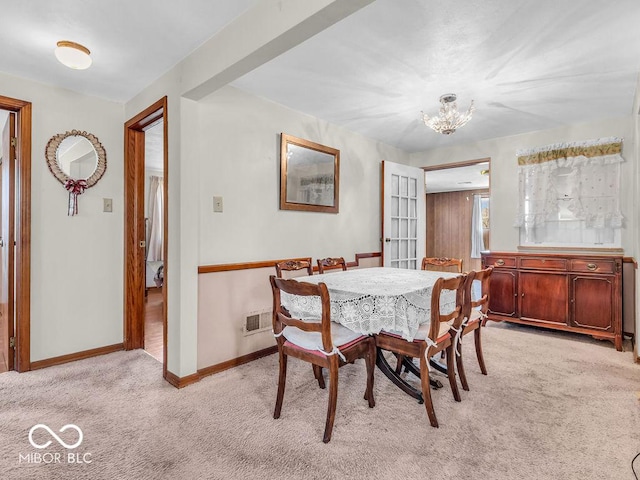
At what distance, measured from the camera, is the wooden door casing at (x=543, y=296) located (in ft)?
11.3

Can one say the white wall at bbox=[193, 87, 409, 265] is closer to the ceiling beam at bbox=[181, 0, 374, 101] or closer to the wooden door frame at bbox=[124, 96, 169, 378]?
the ceiling beam at bbox=[181, 0, 374, 101]

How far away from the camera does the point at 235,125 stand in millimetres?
2787

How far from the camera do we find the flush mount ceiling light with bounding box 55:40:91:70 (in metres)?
2.07

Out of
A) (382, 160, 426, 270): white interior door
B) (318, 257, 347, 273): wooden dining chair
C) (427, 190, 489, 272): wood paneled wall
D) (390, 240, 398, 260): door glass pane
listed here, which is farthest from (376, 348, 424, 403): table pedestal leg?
(427, 190, 489, 272): wood paneled wall

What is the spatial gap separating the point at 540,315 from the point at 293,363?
2660 millimetres

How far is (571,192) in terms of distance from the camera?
372 centimetres

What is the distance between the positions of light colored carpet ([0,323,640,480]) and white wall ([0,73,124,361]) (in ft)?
1.08

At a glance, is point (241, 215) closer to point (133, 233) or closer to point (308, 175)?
point (308, 175)

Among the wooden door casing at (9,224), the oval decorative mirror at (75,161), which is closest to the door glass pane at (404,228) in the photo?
the oval decorative mirror at (75,161)

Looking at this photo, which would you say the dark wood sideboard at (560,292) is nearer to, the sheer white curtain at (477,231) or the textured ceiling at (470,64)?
the textured ceiling at (470,64)

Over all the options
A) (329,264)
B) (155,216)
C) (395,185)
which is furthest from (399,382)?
(155,216)

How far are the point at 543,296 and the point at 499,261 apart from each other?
0.54m

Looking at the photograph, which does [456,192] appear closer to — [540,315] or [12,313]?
[540,315]

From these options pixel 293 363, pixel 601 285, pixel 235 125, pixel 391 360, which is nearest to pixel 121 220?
pixel 235 125
